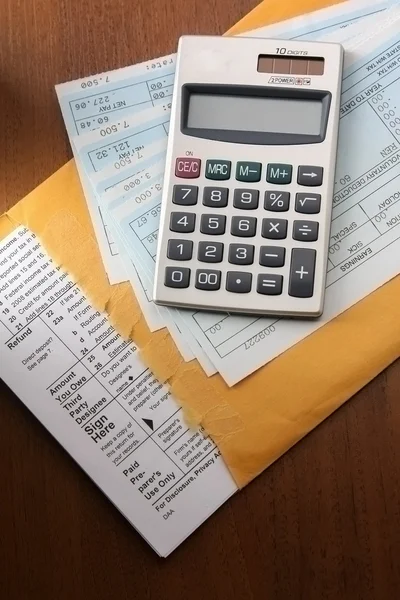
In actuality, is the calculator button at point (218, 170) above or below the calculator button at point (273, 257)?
above

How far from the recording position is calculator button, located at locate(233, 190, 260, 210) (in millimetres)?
477

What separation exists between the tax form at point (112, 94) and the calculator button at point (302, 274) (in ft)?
0.47

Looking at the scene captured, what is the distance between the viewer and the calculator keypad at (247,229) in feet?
1.54

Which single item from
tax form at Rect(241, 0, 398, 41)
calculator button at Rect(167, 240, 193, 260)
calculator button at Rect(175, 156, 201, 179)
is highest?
tax form at Rect(241, 0, 398, 41)

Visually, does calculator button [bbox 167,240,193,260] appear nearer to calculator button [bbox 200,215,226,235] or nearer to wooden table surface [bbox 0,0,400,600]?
calculator button [bbox 200,215,226,235]

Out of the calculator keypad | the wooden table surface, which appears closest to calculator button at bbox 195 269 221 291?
the calculator keypad

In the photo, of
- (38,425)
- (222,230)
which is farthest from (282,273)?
(38,425)

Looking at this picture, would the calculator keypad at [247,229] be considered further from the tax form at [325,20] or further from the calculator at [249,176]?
the tax form at [325,20]

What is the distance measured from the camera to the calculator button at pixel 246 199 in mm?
477

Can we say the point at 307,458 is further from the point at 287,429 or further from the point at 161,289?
the point at 161,289

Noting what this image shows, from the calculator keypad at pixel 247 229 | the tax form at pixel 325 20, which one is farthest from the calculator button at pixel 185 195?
the tax form at pixel 325 20

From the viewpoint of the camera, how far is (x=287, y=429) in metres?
0.47

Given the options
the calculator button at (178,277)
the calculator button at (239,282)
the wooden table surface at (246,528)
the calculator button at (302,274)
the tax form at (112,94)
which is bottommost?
the wooden table surface at (246,528)

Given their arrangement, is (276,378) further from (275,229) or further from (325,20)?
(325,20)
